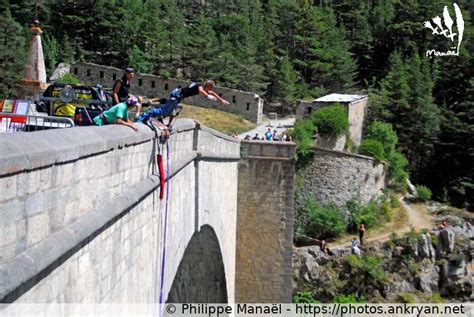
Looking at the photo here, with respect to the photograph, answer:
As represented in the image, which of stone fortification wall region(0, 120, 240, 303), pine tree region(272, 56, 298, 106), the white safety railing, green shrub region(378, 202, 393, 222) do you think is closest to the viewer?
stone fortification wall region(0, 120, 240, 303)

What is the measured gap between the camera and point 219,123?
106 feet

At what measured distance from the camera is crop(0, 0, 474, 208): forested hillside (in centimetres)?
3253

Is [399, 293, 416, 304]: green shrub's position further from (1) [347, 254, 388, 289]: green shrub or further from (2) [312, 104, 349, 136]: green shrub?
(2) [312, 104, 349, 136]: green shrub

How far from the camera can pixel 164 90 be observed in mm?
37562

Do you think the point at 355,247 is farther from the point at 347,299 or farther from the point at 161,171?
the point at 161,171

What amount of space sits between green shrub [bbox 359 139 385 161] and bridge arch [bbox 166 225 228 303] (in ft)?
41.1

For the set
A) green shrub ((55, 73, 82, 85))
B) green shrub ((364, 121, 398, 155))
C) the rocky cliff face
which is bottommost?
the rocky cliff face

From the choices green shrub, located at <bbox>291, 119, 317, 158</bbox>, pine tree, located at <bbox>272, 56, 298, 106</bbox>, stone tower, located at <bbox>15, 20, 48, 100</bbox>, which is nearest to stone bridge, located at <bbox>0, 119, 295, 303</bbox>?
stone tower, located at <bbox>15, 20, 48, 100</bbox>

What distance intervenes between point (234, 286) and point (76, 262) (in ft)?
44.8

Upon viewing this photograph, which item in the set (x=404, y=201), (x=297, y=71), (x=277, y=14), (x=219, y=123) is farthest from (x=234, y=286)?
(x=277, y=14)

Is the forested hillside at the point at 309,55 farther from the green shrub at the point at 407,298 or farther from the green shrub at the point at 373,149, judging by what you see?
the green shrub at the point at 407,298

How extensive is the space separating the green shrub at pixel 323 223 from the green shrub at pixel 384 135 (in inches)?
261

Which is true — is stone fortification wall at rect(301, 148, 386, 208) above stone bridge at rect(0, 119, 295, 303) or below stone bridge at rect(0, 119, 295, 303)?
below

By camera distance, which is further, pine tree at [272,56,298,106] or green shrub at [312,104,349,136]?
pine tree at [272,56,298,106]
